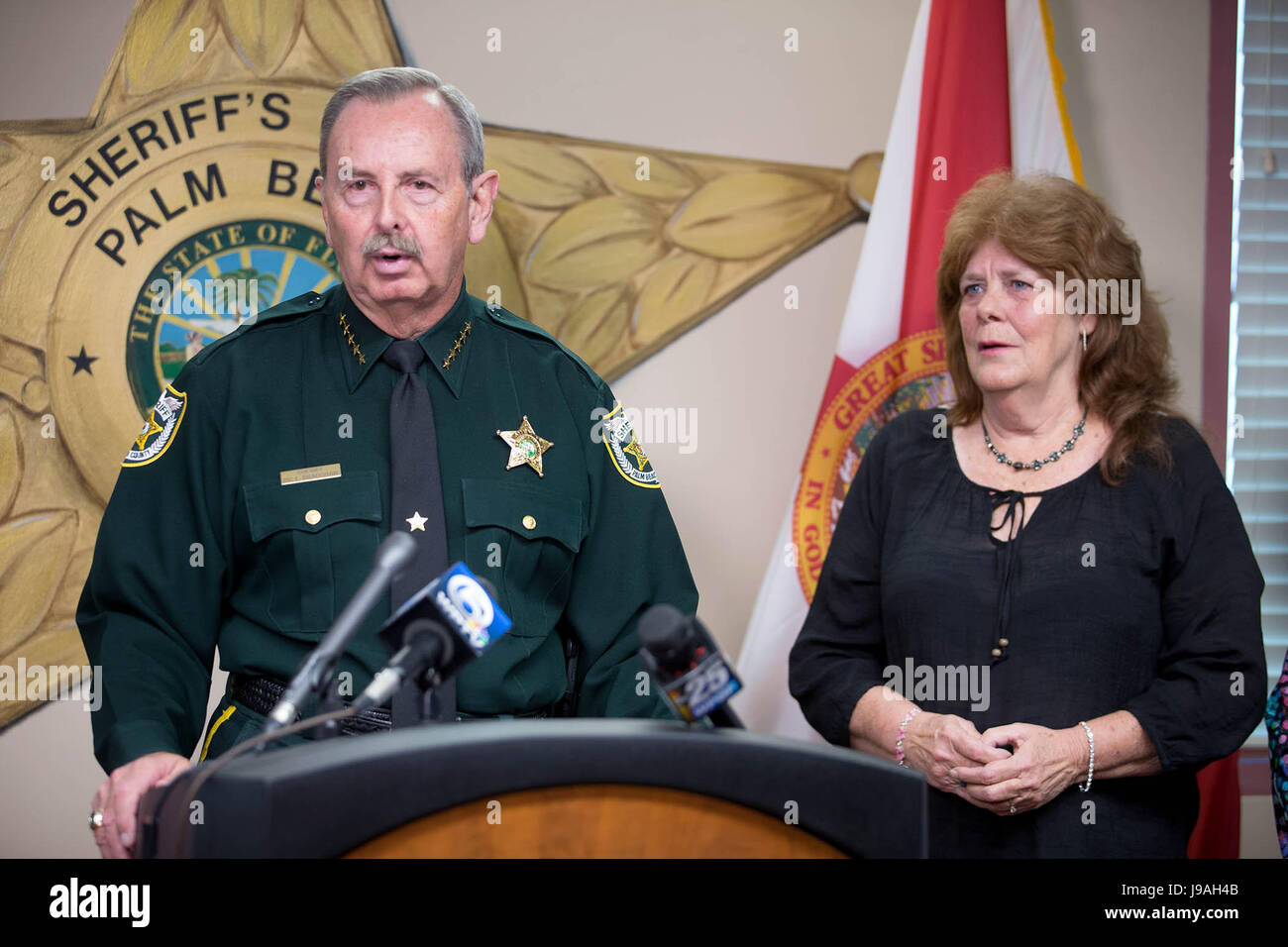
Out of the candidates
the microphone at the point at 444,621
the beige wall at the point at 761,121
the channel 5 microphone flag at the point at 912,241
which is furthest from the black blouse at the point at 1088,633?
the microphone at the point at 444,621

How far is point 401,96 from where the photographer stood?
1953mm

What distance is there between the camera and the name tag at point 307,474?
1.90 metres

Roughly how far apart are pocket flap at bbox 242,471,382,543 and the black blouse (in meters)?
0.94

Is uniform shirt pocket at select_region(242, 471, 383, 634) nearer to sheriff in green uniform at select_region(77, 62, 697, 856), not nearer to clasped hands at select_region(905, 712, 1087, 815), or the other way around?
sheriff in green uniform at select_region(77, 62, 697, 856)

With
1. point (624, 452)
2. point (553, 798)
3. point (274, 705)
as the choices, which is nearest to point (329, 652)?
point (553, 798)

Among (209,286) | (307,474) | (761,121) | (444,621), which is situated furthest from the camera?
(761,121)

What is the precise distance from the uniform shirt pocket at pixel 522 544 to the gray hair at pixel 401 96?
52cm

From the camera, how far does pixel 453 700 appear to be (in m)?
1.79

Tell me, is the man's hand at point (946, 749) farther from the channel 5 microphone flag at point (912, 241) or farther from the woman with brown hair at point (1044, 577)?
the channel 5 microphone flag at point (912, 241)

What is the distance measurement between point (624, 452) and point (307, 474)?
1.79 ft

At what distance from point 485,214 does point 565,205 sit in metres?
0.95

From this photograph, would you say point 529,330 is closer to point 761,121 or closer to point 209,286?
point 209,286
